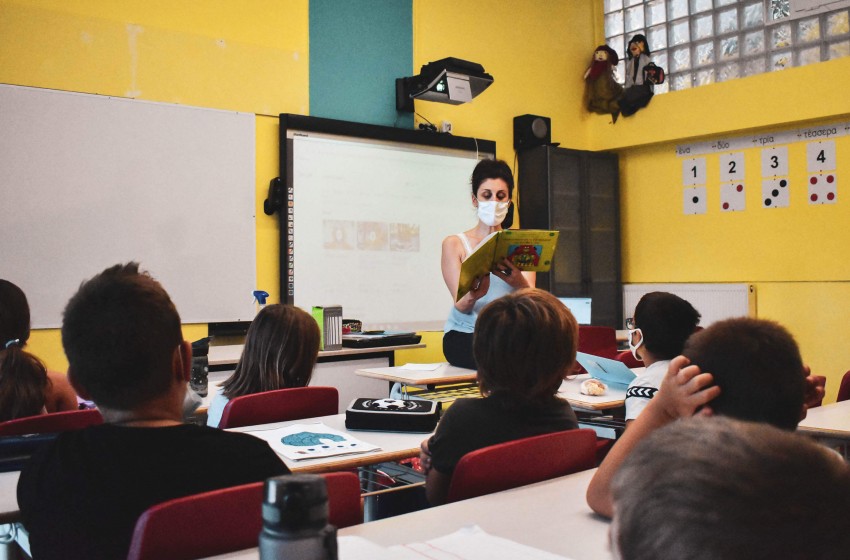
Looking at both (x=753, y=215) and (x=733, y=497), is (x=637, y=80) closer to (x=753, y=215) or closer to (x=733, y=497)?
(x=753, y=215)

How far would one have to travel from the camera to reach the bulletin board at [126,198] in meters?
4.09

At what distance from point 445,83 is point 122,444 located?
15.0 ft

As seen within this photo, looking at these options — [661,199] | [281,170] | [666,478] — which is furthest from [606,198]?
[666,478]

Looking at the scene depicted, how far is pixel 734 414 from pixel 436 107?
16.5 feet

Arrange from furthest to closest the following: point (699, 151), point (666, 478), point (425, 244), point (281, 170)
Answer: point (699, 151) → point (425, 244) → point (281, 170) → point (666, 478)

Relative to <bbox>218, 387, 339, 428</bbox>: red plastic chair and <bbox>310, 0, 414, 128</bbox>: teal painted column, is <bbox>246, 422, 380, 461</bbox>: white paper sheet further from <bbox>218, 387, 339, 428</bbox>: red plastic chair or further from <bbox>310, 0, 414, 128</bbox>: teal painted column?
<bbox>310, 0, 414, 128</bbox>: teal painted column

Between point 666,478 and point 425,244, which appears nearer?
point 666,478

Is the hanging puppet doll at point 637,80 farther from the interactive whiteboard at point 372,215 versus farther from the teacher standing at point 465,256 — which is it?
the teacher standing at point 465,256

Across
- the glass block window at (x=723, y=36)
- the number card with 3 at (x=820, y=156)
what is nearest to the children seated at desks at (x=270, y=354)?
the number card with 3 at (x=820, y=156)

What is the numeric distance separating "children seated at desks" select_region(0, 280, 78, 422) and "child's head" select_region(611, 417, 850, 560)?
185cm

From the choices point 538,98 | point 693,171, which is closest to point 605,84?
point 538,98

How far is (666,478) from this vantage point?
463 mm

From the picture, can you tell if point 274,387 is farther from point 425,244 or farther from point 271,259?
point 425,244

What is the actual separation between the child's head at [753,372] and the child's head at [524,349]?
481 millimetres
